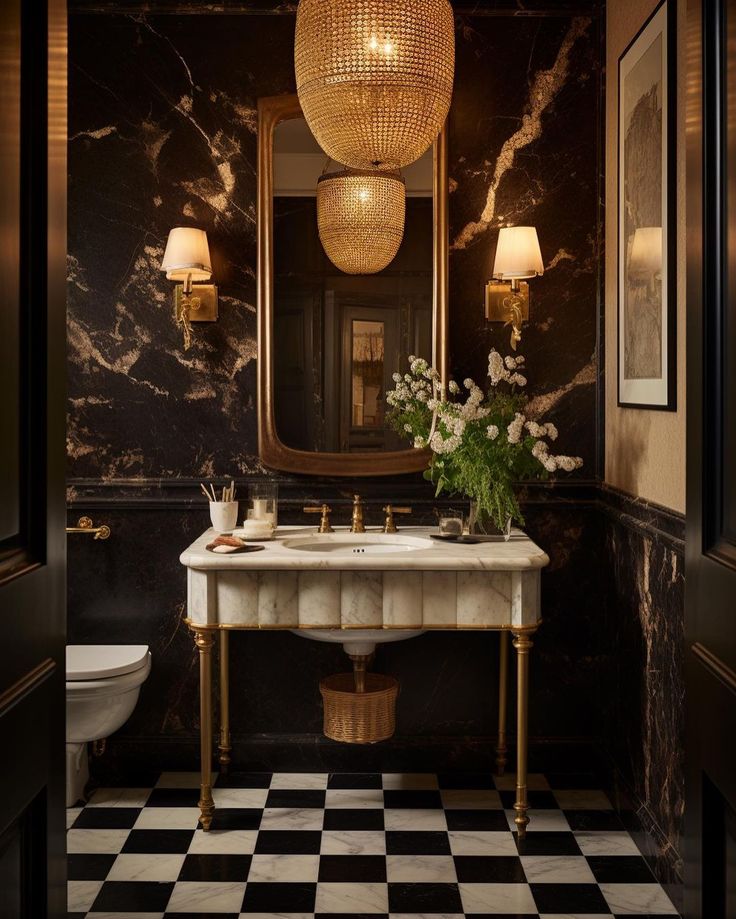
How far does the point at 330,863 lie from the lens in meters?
2.84

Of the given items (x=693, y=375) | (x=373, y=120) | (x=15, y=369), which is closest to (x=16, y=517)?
(x=15, y=369)

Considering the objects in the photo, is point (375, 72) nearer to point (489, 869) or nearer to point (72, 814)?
point (489, 869)

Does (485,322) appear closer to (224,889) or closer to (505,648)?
(505,648)

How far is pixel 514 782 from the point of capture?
11.4 feet

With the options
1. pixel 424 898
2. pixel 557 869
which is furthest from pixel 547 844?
pixel 424 898

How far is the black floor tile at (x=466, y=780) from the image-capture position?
11.3 feet

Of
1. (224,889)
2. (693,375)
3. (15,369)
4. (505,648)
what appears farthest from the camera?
(505,648)

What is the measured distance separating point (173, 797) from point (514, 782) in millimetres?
1133

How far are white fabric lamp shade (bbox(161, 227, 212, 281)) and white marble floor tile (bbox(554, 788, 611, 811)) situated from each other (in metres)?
2.06

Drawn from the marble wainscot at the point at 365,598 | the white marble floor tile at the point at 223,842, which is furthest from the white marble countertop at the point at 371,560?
the white marble floor tile at the point at 223,842

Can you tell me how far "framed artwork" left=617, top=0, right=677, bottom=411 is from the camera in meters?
2.67

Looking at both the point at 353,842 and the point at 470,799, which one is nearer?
the point at 353,842

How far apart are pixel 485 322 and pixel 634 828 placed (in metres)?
1.67

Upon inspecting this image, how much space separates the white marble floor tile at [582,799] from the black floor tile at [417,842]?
48 centimetres
